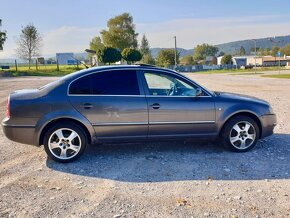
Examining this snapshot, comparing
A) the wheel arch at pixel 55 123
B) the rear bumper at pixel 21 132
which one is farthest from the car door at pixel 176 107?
the rear bumper at pixel 21 132

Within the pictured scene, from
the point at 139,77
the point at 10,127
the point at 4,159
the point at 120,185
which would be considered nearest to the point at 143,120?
the point at 139,77

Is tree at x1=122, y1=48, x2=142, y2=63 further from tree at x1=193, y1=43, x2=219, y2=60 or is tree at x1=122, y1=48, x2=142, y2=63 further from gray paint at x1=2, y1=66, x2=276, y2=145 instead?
tree at x1=193, y1=43, x2=219, y2=60

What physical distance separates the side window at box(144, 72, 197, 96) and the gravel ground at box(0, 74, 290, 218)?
1.12 m

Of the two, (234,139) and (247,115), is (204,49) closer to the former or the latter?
(247,115)

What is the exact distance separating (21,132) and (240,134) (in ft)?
12.5

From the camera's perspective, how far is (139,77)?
17.1ft

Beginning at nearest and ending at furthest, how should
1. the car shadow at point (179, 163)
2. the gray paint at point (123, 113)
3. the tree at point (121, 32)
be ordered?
the car shadow at point (179, 163) < the gray paint at point (123, 113) < the tree at point (121, 32)

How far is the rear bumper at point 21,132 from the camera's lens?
4.90m

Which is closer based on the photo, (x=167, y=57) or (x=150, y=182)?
(x=150, y=182)

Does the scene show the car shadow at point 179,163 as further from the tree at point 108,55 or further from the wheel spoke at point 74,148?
the tree at point 108,55

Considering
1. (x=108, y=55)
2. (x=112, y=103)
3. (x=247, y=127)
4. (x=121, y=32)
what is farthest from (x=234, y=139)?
(x=121, y=32)

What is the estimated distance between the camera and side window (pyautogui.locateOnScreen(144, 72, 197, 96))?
528cm

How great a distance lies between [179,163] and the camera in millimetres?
4973

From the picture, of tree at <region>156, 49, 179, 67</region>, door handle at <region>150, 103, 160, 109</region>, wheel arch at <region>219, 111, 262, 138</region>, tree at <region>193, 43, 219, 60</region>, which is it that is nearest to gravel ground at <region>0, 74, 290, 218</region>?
wheel arch at <region>219, 111, 262, 138</region>
